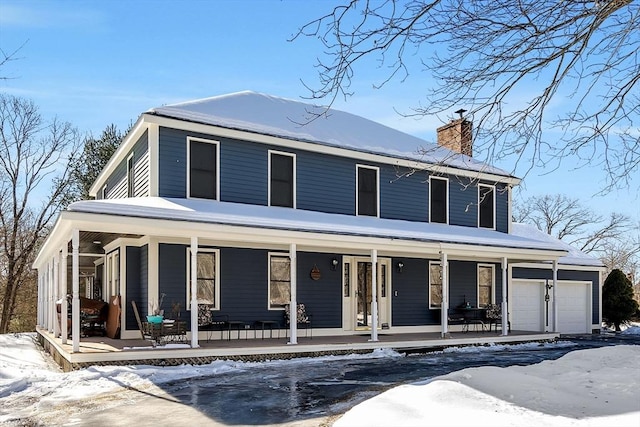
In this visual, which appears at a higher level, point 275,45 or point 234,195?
point 275,45

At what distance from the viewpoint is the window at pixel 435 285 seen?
59.5ft

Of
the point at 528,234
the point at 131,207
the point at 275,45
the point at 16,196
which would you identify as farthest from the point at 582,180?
the point at 16,196

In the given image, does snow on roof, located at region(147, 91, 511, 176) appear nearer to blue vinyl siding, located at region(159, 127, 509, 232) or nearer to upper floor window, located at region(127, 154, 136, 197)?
blue vinyl siding, located at region(159, 127, 509, 232)

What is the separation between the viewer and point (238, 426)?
698 cm

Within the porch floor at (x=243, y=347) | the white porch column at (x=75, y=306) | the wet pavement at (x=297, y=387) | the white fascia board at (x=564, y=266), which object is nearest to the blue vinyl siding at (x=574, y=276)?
the white fascia board at (x=564, y=266)

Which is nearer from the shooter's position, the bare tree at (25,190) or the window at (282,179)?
the window at (282,179)

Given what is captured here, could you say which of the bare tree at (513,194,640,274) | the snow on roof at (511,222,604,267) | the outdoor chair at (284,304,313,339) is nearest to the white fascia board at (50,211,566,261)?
the outdoor chair at (284,304,313,339)

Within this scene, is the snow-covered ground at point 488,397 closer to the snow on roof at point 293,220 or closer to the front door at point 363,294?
the snow on roof at point 293,220

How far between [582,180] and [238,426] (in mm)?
5613

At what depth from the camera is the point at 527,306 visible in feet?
70.0

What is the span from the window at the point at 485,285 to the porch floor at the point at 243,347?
2.04 meters

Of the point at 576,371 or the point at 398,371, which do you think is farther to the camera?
the point at 398,371

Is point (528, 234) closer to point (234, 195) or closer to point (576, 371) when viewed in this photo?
point (234, 195)

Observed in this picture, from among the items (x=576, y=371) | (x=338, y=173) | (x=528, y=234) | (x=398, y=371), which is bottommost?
(x=398, y=371)
